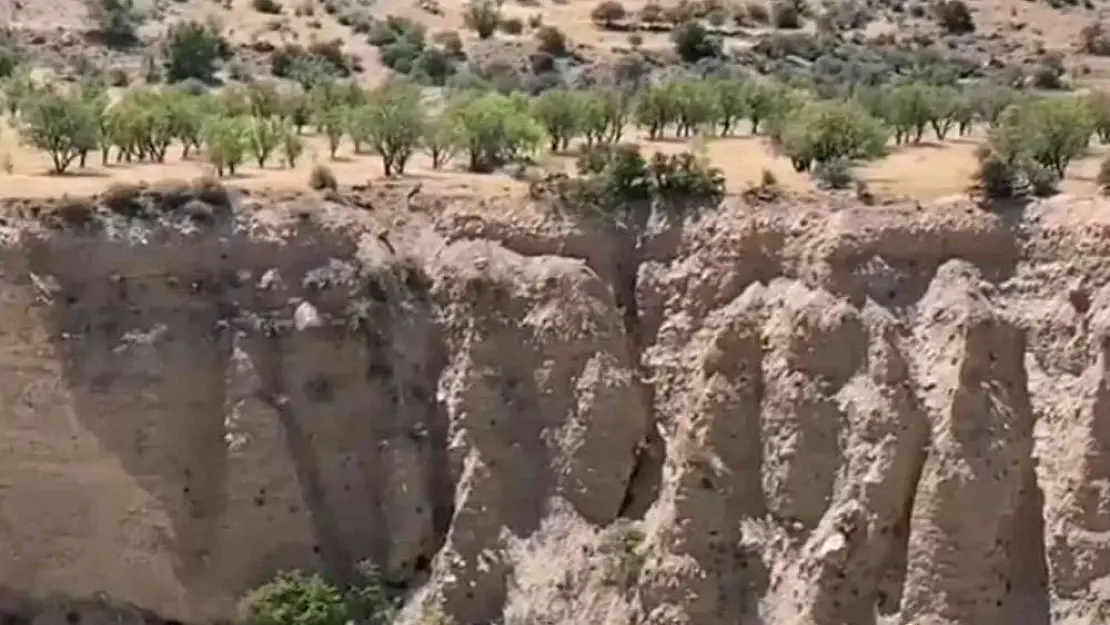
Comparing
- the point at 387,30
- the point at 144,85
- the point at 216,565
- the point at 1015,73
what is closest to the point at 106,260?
the point at 216,565

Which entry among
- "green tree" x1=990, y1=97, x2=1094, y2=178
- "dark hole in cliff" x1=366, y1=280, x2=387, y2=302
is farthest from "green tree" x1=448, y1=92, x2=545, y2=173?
"green tree" x1=990, y1=97, x2=1094, y2=178

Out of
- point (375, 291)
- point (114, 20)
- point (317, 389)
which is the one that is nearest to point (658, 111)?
point (375, 291)

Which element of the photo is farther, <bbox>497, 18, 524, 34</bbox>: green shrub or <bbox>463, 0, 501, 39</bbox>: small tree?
<bbox>497, 18, 524, 34</bbox>: green shrub

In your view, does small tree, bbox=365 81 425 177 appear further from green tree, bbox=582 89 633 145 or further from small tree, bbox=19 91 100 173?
small tree, bbox=19 91 100 173

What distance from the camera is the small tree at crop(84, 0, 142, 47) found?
52.4 metres

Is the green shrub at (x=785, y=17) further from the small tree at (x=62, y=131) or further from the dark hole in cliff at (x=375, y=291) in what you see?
the dark hole in cliff at (x=375, y=291)

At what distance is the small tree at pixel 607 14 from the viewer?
5756cm

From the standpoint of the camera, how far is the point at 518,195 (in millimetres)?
28281

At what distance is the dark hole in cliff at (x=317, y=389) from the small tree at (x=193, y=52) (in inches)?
859

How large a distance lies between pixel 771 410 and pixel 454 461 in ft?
14.7

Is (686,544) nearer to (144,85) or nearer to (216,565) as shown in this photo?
(216,565)

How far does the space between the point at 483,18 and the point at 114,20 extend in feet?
34.2

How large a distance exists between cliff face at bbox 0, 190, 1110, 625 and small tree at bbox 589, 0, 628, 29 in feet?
100

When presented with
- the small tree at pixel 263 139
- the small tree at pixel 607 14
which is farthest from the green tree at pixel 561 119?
the small tree at pixel 607 14
